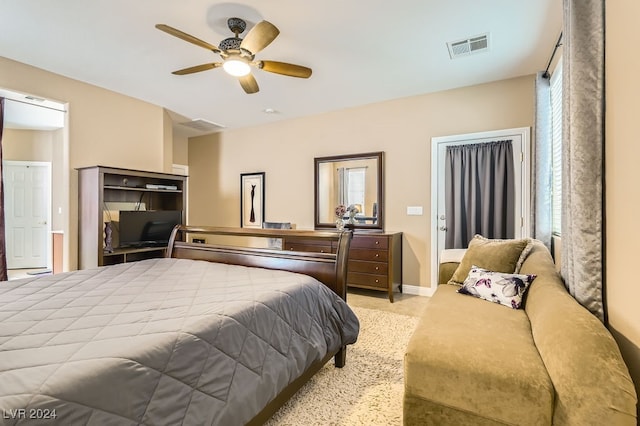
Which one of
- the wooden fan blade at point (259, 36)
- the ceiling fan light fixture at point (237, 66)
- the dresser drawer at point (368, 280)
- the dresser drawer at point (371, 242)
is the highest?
the wooden fan blade at point (259, 36)

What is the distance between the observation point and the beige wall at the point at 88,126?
11.4 ft

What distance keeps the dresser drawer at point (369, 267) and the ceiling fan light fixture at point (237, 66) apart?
106 inches

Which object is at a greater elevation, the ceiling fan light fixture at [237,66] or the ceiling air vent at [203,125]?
the ceiling air vent at [203,125]

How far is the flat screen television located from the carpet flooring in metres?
3.32

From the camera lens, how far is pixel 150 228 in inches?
174

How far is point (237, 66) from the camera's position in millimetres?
2686

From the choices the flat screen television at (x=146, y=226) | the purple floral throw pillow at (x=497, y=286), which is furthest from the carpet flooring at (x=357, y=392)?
the flat screen television at (x=146, y=226)

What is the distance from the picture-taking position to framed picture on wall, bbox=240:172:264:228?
561 centimetres

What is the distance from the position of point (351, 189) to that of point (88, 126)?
3.60 metres

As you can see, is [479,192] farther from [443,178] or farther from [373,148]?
[373,148]

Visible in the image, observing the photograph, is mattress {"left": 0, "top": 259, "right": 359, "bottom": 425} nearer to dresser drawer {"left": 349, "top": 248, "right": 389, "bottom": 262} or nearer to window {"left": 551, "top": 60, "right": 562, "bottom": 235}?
dresser drawer {"left": 349, "top": 248, "right": 389, "bottom": 262}

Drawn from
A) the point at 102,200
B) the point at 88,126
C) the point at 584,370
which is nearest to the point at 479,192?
the point at 584,370

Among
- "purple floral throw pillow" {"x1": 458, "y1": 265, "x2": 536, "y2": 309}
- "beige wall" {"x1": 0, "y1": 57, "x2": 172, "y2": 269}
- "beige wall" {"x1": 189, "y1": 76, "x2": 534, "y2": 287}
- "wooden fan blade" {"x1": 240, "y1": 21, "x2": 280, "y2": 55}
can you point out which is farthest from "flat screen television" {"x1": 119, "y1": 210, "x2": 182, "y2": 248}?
"purple floral throw pillow" {"x1": 458, "y1": 265, "x2": 536, "y2": 309}

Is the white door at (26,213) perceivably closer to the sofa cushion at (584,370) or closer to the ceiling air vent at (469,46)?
the ceiling air vent at (469,46)
